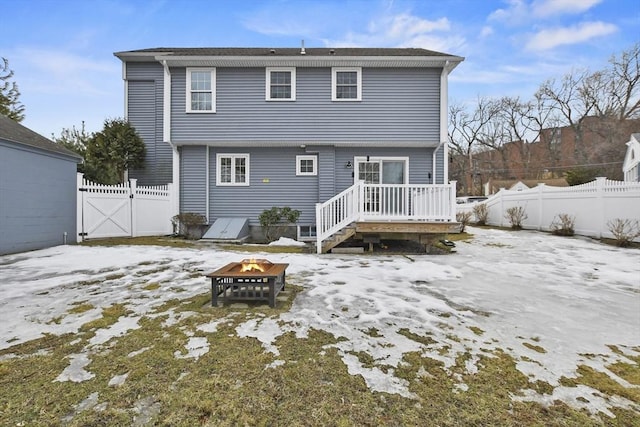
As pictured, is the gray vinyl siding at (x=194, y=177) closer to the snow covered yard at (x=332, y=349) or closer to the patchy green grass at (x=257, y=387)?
the snow covered yard at (x=332, y=349)

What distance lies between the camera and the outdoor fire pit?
372cm

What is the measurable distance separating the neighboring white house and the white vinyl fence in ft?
42.4

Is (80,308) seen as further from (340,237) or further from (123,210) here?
(123,210)

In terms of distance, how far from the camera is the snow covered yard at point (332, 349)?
1949mm

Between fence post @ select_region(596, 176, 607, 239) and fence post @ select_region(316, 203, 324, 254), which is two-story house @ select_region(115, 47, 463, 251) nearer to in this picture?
fence post @ select_region(316, 203, 324, 254)

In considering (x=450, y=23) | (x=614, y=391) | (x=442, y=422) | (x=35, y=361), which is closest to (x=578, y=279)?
(x=614, y=391)

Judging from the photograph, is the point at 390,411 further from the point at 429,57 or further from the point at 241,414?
the point at 429,57

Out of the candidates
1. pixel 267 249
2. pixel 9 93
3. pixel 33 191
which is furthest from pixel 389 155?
pixel 9 93

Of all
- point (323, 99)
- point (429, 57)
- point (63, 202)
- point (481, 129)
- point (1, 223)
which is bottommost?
point (1, 223)

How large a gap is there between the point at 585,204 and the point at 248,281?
12.5m

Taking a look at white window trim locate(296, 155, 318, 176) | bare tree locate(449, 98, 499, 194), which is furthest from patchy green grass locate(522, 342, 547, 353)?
bare tree locate(449, 98, 499, 194)

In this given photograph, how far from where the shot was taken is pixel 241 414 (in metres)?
1.87

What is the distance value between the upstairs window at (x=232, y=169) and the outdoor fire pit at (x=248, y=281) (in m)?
7.73

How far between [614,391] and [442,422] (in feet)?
4.77
